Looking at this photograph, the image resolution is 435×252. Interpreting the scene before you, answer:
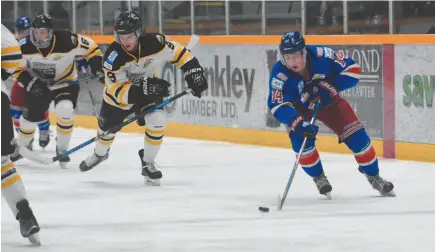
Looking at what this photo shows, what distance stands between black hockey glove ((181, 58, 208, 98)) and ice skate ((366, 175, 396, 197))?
120 cm

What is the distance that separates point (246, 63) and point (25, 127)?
6.10 ft

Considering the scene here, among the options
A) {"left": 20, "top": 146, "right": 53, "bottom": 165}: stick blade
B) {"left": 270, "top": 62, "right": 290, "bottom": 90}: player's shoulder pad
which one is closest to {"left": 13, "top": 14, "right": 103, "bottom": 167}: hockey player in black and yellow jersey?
{"left": 20, "top": 146, "right": 53, "bottom": 165}: stick blade

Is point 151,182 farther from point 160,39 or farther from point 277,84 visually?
point 277,84

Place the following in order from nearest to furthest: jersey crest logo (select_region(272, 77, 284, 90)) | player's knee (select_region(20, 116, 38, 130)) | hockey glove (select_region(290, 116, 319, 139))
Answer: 1. hockey glove (select_region(290, 116, 319, 139))
2. jersey crest logo (select_region(272, 77, 284, 90))
3. player's knee (select_region(20, 116, 38, 130))

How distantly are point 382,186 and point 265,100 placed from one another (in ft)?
10.2

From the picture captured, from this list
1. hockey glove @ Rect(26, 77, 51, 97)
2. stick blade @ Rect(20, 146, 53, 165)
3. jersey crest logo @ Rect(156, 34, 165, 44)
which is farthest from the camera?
hockey glove @ Rect(26, 77, 51, 97)

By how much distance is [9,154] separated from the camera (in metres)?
5.09

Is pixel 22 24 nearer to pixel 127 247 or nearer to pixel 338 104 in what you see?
pixel 338 104

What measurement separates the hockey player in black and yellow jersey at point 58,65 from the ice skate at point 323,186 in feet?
7.74

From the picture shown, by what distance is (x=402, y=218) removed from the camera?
5781mm

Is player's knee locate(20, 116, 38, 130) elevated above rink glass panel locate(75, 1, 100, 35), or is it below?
below

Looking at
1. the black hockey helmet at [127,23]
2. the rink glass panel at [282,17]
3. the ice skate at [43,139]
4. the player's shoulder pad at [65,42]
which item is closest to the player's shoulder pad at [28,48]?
the player's shoulder pad at [65,42]

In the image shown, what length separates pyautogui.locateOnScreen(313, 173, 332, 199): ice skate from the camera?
258 inches

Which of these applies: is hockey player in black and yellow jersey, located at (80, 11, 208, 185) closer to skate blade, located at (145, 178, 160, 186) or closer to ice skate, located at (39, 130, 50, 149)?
skate blade, located at (145, 178, 160, 186)
